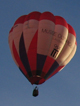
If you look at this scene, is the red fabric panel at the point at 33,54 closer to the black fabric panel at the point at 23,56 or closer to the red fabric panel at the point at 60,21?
the black fabric panel at the point at 23,56

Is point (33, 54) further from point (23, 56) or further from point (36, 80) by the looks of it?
point (36, 80)

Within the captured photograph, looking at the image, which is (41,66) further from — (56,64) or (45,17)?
(45,17)

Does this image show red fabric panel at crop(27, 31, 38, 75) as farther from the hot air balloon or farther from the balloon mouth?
the balloon mouth

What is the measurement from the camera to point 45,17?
2841cm

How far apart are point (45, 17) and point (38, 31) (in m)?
1.46

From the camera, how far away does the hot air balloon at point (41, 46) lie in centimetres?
2733

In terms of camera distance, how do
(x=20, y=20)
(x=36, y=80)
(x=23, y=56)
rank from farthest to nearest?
(x=20, y=20) → (x=23, y=56) → (x=36, y=80)

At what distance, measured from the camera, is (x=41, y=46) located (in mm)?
27406

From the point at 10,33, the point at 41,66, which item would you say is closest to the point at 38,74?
the point at 41,66

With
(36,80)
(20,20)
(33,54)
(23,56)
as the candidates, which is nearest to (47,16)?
(20,20)

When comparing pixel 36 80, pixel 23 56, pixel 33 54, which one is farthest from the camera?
pixel 23 56

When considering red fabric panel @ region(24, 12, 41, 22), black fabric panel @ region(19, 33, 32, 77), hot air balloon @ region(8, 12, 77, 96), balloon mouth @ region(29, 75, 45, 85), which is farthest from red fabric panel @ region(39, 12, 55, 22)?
balloon mouth @ region(29, 75, 45, 85)

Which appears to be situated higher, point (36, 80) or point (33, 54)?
point (33, 54)

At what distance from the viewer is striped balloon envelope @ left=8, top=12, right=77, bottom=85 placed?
2733 centimetres
